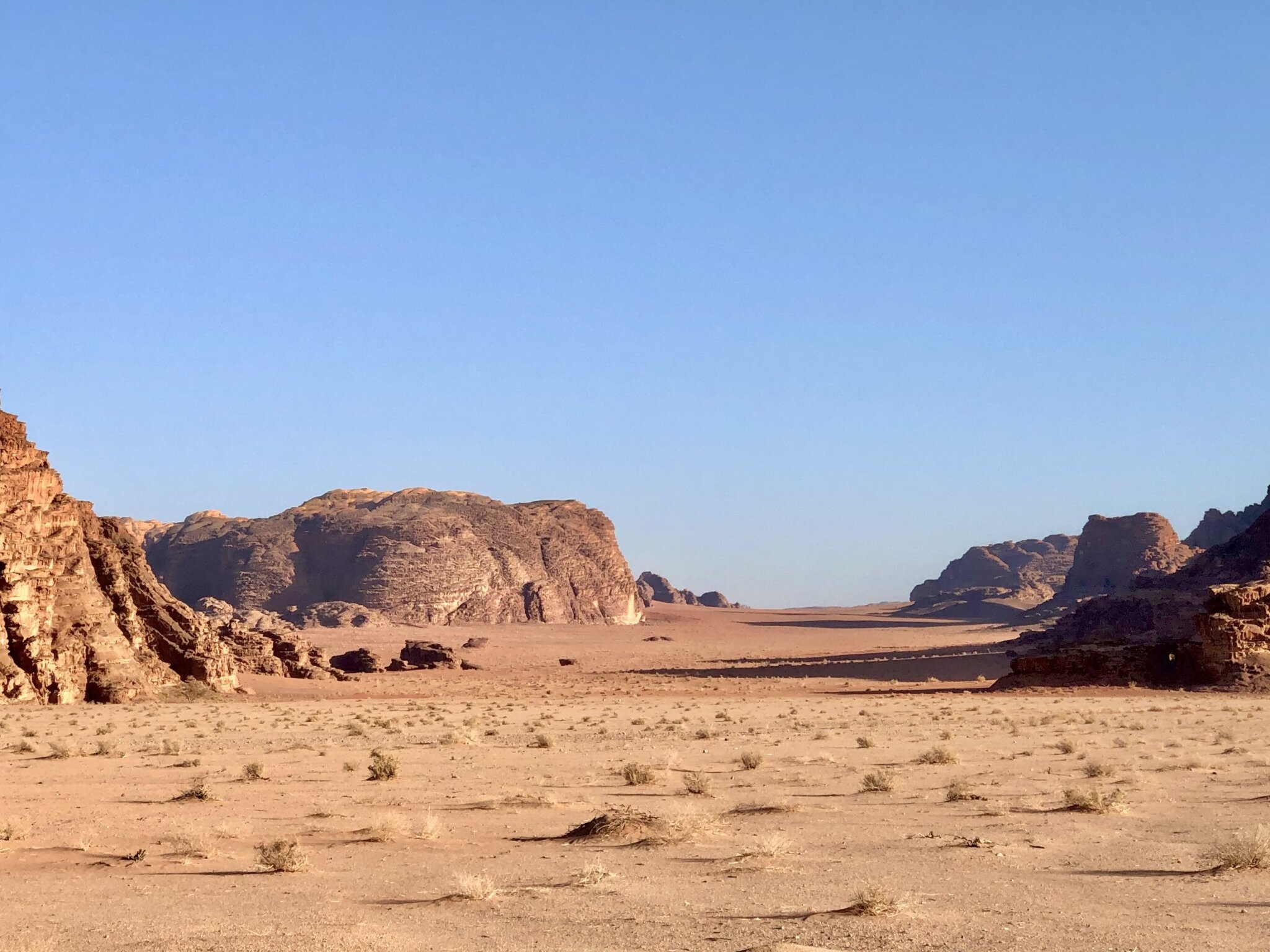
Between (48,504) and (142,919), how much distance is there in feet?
116

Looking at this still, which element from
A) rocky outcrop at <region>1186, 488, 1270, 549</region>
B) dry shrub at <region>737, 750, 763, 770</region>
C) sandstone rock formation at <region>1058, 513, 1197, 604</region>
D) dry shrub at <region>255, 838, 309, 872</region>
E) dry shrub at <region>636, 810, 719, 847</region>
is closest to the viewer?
dry shrub at <region>255, 838, 309, 872</region>

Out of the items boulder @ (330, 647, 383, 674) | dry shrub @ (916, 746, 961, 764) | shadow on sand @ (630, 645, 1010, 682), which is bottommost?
shadow on sand @ (630, 645, 1010, 682)

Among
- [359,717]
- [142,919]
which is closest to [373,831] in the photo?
[142,919]

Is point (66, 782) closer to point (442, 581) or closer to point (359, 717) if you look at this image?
point (359, 717)

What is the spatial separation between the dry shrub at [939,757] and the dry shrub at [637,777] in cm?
460

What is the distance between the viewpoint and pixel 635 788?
1648cm

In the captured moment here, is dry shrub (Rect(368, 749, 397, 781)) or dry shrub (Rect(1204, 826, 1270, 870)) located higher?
dry shrub (Rect(1204, 826, 1270, 870))

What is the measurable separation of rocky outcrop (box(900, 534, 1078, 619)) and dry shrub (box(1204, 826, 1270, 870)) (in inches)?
5115

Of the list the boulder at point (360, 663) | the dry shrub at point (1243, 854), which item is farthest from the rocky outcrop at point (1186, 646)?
the dry shrub at point (1243, 854)

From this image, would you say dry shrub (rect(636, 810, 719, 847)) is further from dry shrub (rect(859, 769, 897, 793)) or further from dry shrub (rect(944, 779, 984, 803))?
dry shrub (rect(859, 769, 897, 793))

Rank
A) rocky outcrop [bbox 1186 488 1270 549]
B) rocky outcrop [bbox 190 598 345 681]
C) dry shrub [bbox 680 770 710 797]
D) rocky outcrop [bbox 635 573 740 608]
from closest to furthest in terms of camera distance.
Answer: dry shrub [bbox 680 770 710 797]
rocky outcrop [bbox 190 598 345 681]
rocky outcrop [bbox 1186 488 1270 549]
rocky outcrop [bbox 635 573 740 608]

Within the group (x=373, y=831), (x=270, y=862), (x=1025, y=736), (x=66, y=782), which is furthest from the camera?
(x=1025, y=736)

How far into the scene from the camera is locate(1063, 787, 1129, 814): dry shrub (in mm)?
13430

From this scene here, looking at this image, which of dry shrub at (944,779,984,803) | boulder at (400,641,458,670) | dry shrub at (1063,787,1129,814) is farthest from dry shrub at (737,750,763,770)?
boulder at (400,641,458,670)
